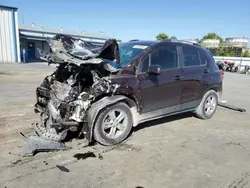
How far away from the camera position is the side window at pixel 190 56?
5105mm

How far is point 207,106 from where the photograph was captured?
19.4ft

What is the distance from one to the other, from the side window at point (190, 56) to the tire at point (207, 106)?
0.97 metres

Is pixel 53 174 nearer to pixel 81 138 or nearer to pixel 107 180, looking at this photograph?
pixel 107 180

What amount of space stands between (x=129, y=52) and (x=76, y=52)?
3.78ft

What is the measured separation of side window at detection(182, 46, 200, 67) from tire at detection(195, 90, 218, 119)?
38.3 inches

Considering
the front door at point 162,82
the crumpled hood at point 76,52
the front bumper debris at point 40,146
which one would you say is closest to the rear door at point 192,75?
the front door at point 162,82

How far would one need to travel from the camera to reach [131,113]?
166 inches

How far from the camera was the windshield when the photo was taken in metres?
4.37

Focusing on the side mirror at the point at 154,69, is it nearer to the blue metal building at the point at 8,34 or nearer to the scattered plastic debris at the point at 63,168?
the scattered plastic debris at the point at 63,168

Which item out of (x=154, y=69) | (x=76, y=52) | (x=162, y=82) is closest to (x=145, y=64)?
(x=154, y=69)

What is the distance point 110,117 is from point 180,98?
188cm

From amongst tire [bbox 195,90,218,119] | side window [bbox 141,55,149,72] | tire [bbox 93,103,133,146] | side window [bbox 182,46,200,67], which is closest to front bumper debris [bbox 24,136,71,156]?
tire [bbox 93,103,133,146]

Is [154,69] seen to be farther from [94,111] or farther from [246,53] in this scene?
[246,53]

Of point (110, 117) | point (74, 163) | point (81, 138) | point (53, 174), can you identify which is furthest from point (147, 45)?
point (53, 174)
